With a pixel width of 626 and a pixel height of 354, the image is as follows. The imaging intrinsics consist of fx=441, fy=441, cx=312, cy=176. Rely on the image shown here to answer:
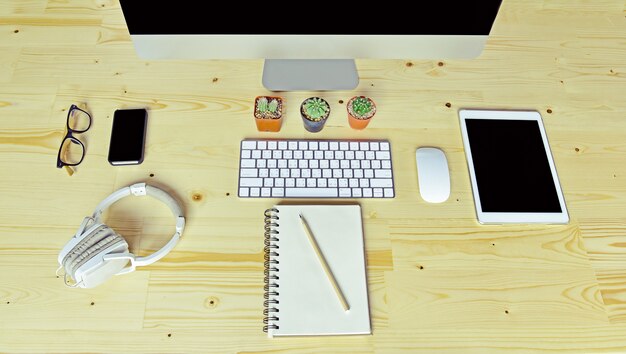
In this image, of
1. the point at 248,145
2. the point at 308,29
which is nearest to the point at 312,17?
the point at 308,29

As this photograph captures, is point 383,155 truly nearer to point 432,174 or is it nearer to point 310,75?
point 432,174

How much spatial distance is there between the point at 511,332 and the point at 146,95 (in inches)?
30.0

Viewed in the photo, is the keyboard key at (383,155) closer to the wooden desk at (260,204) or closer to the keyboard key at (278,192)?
the wooden desk at (260,204)

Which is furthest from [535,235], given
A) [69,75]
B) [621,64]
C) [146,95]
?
[69,75]

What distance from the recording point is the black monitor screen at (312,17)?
0.71 m

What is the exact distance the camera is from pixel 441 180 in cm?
77

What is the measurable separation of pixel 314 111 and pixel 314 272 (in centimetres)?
28

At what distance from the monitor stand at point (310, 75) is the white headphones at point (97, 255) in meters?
0.33

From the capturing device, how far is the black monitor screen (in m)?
0.71

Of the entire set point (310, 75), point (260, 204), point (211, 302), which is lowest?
point (211, 302)

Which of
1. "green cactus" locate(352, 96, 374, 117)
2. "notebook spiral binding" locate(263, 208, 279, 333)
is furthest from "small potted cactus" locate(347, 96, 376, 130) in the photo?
"notebook spiral binding" locate(263, 208, 279, 333)

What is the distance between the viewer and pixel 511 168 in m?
0.78

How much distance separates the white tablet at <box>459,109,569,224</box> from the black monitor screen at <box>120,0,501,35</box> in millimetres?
180

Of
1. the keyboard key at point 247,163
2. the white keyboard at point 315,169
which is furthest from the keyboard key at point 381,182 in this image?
the keyboard key at point 247,163
